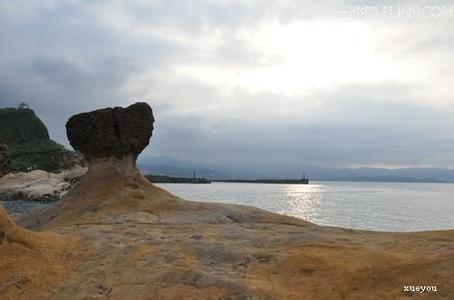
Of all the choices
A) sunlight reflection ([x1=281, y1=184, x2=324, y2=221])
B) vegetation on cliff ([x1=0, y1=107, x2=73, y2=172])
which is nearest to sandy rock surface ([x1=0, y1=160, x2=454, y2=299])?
sunlight reflection ([x1=281, y1=184, x2=324, y2=221])

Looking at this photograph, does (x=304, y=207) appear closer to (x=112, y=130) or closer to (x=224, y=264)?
(x=112, y=130)

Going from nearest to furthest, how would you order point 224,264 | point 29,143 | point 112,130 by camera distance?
point 224,264
point 112,130
point 29,143

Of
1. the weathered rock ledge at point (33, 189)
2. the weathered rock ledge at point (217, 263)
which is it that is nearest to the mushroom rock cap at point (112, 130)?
the weathered rock ledge at point (217, 263)

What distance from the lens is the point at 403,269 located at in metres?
7.98

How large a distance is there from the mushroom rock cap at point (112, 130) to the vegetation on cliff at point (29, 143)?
99.4 meters

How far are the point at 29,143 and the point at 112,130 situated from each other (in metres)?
122

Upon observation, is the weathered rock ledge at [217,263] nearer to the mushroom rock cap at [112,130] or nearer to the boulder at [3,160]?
the boulder at [3,160]

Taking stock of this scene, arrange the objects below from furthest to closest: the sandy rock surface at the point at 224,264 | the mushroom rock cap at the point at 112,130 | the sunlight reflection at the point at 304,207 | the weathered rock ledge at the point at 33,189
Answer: the sunlight reflection at the point at 304,207
the weathered rock ledge at the point at 33,189
the mushroom rock cap at the point at 112,130
the sandy rock surface at the point at 224,264

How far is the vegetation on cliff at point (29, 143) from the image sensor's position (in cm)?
A: 11650

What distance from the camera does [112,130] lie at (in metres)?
17.4

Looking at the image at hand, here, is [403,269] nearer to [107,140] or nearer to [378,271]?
[378,271]

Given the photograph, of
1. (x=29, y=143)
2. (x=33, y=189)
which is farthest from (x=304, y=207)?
(x=29, y=143)

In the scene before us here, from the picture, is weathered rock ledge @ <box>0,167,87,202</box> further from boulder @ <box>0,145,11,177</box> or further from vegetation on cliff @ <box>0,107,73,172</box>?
vegetation on cliff @ <box>0,107,73,172</box>

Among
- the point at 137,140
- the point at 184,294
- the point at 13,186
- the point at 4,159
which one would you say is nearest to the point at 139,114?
the point at 137,140
